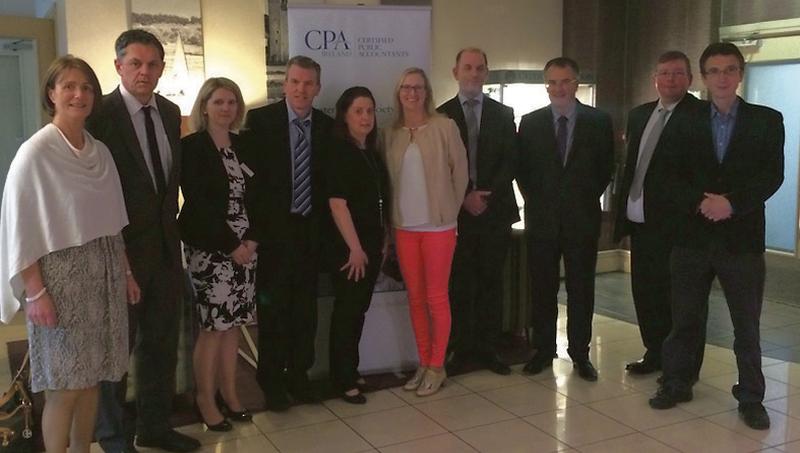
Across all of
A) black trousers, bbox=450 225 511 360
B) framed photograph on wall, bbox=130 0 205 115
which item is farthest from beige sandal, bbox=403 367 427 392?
framed photograph on wall, bbox=130 0 205 115

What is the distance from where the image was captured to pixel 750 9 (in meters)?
5.91

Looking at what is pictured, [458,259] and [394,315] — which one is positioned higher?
[458,259]

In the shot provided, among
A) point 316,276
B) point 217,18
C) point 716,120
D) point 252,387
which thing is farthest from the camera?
point 217,18

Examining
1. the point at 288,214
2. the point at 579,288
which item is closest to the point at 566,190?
the point at 579,288

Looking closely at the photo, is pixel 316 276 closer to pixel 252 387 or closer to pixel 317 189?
pixel 317 189

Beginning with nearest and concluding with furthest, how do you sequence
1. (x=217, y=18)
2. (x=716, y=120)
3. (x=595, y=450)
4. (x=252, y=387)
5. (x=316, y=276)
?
(x=595, y=450) < (x=716, y=120) < (x=316, y=276) < (x=252, y=387) < (x=217, y=18)

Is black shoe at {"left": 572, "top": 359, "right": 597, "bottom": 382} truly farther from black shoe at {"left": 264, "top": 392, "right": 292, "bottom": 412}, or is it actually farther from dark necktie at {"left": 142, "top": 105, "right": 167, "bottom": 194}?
dark necktie at {"left": 142, "top": 105, "right": 167, "bottom": 194}

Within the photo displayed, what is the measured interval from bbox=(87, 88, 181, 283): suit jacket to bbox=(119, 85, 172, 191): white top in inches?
0.6

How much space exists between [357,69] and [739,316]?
7.53ft

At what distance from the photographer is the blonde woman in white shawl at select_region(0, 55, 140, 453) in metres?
2.48

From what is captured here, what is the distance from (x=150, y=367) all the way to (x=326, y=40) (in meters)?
1.92

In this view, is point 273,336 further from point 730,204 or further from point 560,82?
point 730,204

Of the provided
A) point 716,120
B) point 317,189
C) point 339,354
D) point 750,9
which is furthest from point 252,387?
point 750,9

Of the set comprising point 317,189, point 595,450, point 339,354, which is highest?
point 317,189
